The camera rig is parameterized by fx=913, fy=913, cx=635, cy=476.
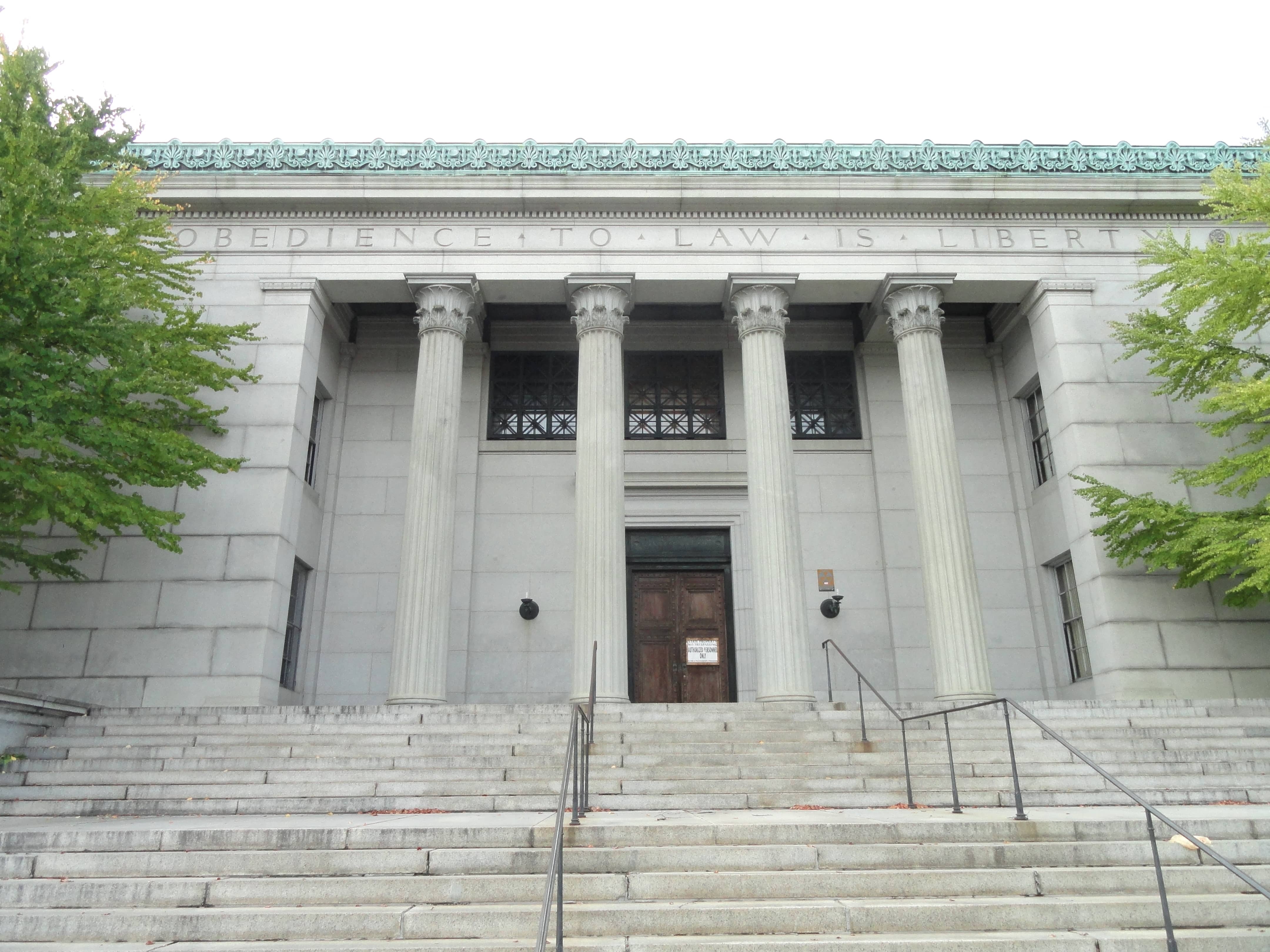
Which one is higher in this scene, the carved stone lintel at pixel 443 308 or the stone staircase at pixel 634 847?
the carved stone lintel at pixel 443 308

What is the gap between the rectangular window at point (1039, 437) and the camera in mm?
19078

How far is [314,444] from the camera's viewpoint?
19328mm

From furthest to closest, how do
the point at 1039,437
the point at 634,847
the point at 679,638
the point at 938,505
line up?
the point at 1039,437 < the point at 679,638 < the point at 938,505 < the point at 634,847

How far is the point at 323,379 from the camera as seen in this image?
1922 centimetres

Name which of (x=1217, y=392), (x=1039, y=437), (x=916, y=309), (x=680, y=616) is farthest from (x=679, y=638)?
(x=1217, y=392)

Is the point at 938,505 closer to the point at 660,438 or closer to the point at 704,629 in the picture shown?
the point at 704,629

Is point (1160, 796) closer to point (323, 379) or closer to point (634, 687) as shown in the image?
point (634, 687)

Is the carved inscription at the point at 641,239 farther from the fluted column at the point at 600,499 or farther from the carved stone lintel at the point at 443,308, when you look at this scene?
the fluted column at the point at 600,499

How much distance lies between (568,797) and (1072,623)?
40.6ft

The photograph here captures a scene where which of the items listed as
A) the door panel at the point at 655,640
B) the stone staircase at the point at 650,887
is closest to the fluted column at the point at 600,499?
the door panel at the point at 655,640

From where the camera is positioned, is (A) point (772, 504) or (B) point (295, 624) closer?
(A) point (772, 504)

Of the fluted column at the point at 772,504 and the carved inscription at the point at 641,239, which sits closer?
the fluted column at the point at 772,504

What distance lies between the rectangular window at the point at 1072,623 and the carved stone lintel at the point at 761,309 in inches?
293

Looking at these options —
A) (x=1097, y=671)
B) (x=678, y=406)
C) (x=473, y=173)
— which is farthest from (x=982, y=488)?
(x=473, y=173)
